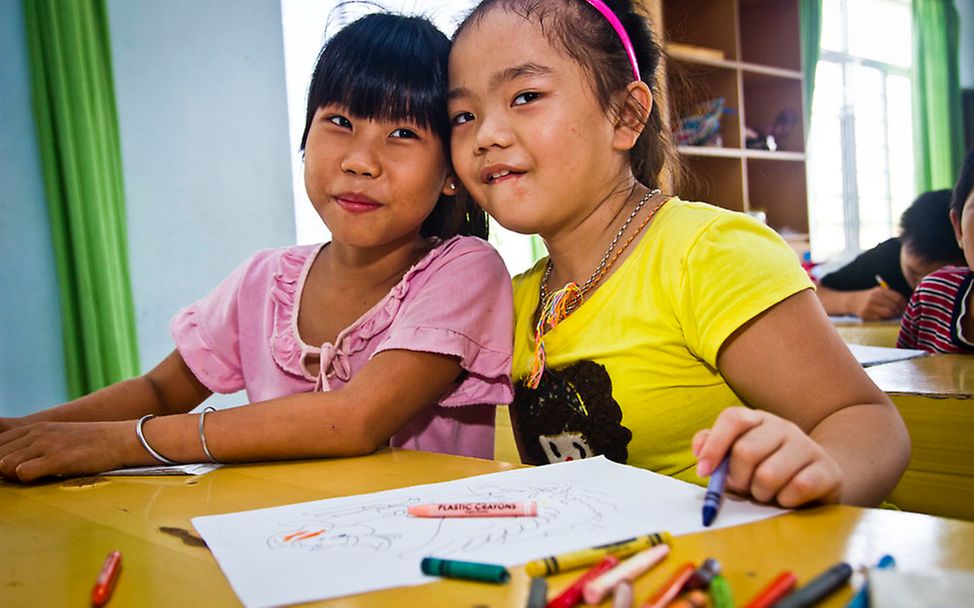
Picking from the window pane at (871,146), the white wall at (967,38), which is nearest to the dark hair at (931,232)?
the window pane at (871,146)

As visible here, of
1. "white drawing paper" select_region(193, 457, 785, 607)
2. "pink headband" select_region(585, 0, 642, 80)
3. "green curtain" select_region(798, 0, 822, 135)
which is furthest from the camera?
"green curtain" select_region(798, 0, 822, 135)

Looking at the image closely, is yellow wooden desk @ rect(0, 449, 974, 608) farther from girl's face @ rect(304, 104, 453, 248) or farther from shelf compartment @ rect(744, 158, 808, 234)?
shelf compartment @ rect(744, 158, 808, 234)

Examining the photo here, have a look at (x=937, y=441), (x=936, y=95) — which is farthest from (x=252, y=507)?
(x=936, y=95)

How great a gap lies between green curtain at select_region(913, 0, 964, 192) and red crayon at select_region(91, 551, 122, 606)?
7493mm

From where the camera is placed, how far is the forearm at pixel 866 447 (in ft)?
2.17

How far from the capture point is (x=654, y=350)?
967mm

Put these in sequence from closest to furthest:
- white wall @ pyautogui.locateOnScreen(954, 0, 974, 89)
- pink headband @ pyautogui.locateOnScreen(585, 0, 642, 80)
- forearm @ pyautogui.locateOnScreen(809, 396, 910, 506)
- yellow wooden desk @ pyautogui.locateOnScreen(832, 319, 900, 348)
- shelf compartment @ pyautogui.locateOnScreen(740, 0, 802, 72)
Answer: forearm @ pyautogui.locateOnScreen(809, 396, 910, 506)
pink headband @ pyautogui.locateOnScreen(585, 0, 642, 80)
yellow wooden desk @ pyautogui.locateOnScreen(832, 319, 900, 348)
shelf compartment @ pyautogui.locateOnScreen(740, 0, 802, 72)
white wall @ pyautogui.locateOnScreen(954, 0, 974, 89)

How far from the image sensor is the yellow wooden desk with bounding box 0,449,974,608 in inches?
A: 17.4

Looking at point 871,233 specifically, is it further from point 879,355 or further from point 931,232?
point 879,355

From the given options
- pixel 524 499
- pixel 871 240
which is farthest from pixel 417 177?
pixel 871 240

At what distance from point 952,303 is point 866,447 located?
4.07 ft

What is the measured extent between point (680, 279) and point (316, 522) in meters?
0.50

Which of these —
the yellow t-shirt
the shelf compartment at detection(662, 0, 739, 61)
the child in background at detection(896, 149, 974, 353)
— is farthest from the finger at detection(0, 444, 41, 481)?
the shelf compartment at detection(662, 0, 739, 61)

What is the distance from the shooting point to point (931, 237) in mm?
2549
